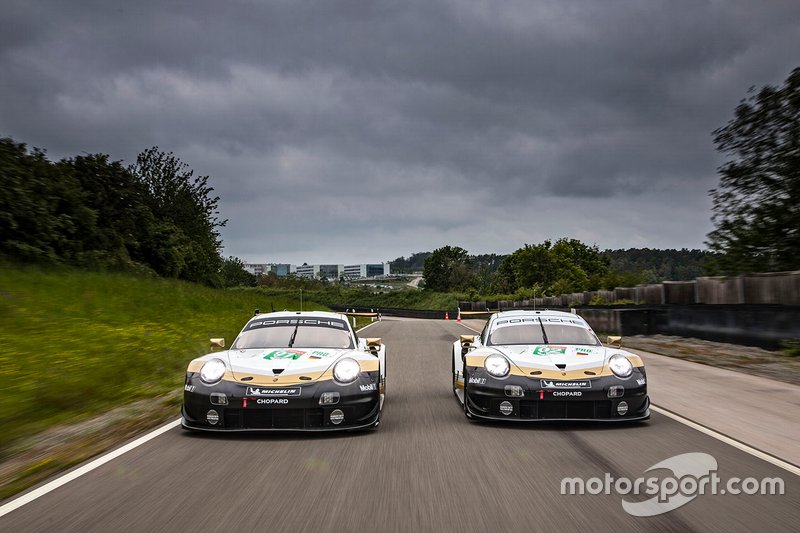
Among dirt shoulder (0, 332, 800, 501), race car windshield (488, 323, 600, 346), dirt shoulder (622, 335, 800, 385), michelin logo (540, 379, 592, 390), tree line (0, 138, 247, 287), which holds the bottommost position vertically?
dirt shoulder (0, 332, 800, 501)

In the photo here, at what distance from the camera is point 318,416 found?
21.5ft

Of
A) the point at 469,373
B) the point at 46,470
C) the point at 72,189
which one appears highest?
the point at 72,189

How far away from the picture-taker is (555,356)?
24.7ft

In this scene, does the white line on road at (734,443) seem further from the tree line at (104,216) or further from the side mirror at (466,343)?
the tree line at (104,216)

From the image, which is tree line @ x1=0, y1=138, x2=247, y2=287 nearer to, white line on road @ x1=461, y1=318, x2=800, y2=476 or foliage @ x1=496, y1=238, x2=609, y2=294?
white line on road @ x1=461, y1=318, x2=800, y2=476

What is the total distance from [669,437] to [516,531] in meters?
3.29

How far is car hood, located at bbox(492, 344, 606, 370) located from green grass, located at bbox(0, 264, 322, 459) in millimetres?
5059

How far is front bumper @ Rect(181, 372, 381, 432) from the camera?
649 centimetres

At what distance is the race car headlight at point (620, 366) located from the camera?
7133mm

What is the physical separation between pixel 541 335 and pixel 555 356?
3.34ft

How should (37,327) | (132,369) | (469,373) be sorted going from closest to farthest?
(469,373), (132,369), (37,327)

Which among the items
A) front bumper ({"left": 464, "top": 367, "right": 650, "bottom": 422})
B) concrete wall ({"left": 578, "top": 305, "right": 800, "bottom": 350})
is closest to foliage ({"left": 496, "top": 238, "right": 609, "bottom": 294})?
concrete wall ({"left": 578, "top": 305, "right": 800, "bottom": 350})

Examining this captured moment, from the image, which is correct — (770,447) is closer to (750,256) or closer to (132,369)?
(132,369)

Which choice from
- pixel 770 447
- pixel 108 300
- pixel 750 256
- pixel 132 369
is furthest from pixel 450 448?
pixel 750 256
